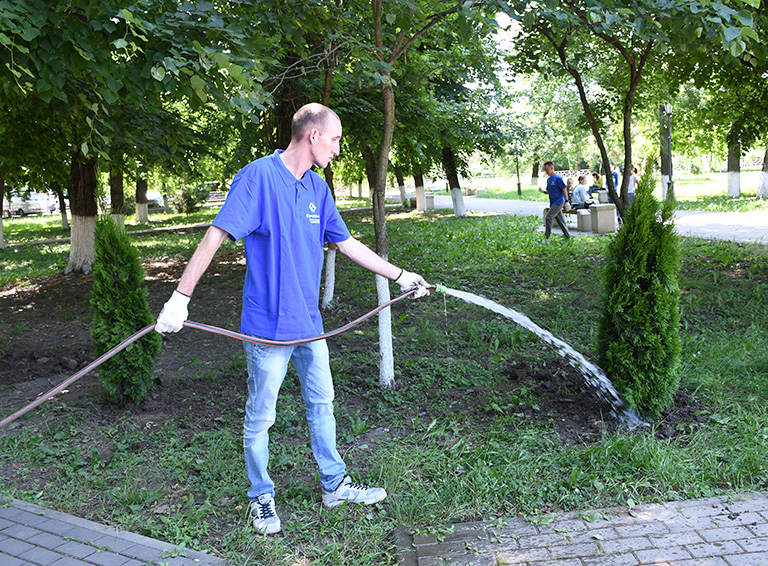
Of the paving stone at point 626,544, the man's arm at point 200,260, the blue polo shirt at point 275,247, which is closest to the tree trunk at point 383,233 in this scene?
the blue polo shirt at point 275,247

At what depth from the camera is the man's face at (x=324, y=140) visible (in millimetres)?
3270

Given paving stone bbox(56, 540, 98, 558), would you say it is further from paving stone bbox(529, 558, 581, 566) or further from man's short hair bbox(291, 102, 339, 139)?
man's short hair bbox(291, 102, 339, 139)

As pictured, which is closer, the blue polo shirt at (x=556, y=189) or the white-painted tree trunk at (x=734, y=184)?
the blue polo shirt at (x=556, y=189)

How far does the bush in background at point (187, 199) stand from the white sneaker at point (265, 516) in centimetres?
3176

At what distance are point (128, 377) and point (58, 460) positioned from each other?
37.1 inches

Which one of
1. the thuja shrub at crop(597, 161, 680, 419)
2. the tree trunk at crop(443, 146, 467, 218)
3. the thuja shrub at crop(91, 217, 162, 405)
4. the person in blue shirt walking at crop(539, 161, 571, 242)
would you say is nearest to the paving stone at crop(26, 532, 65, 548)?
the thuja shrub at crop(91, 217, 162, 405)

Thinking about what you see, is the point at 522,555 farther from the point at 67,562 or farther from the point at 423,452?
the point at 67,562

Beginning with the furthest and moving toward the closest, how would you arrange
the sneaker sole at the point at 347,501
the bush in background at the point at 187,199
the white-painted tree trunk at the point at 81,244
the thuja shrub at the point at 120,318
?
the bush in background at the point at 187,199 < the white-painted tree trunk at the point at 81,244 < the thuja shrub at the point at 120,318 < the sneaker sole at the point at 347,501

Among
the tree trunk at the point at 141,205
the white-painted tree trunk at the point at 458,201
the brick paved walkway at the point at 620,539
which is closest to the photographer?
the brick paved walkway at the point at 620,539

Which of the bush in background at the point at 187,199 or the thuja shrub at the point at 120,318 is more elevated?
the bush in background at the point at 187,199

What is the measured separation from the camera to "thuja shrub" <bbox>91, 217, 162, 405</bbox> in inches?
203

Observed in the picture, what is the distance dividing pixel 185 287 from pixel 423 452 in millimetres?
1906

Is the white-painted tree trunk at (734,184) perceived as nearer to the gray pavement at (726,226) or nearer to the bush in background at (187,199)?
the gray pavement at (726,226)

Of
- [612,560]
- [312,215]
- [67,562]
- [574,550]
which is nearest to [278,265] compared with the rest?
[312,215]
